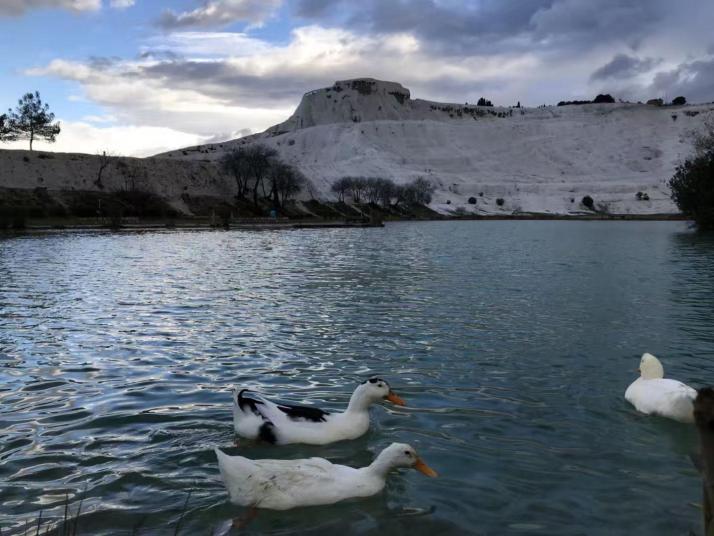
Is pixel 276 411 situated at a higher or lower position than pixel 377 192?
lower

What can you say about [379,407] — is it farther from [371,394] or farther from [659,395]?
[659,395]

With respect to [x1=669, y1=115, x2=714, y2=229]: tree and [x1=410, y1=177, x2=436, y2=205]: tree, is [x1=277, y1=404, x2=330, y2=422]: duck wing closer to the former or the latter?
[x1=669, y1=115, x2=714, y2=229]: tree

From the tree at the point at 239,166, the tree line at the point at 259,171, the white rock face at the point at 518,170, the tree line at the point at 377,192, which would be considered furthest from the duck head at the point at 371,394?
the white rock face at the point at 518,170

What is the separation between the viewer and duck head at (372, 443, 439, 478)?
6.43m

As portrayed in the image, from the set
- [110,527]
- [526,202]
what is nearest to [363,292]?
[110,527]

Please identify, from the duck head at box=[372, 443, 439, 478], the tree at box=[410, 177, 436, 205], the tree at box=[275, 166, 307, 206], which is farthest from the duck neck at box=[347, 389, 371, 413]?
the tree at box=[410, 177, 436, 205]

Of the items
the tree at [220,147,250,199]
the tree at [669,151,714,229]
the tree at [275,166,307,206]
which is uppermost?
the tree at [220,147,250,199]

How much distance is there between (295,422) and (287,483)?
1642 millimetres

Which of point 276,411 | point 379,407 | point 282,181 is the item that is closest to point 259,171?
point 282,181

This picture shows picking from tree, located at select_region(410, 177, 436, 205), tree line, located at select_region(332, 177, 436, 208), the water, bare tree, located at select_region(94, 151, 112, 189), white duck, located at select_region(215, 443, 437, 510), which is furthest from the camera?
tree, located at select_region(410, 177, 436, 205)

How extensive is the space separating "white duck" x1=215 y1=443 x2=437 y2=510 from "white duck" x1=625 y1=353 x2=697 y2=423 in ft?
12.7

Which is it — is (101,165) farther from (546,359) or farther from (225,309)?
(546,359)

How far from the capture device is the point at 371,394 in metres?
8.02

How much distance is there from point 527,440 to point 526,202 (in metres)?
152
